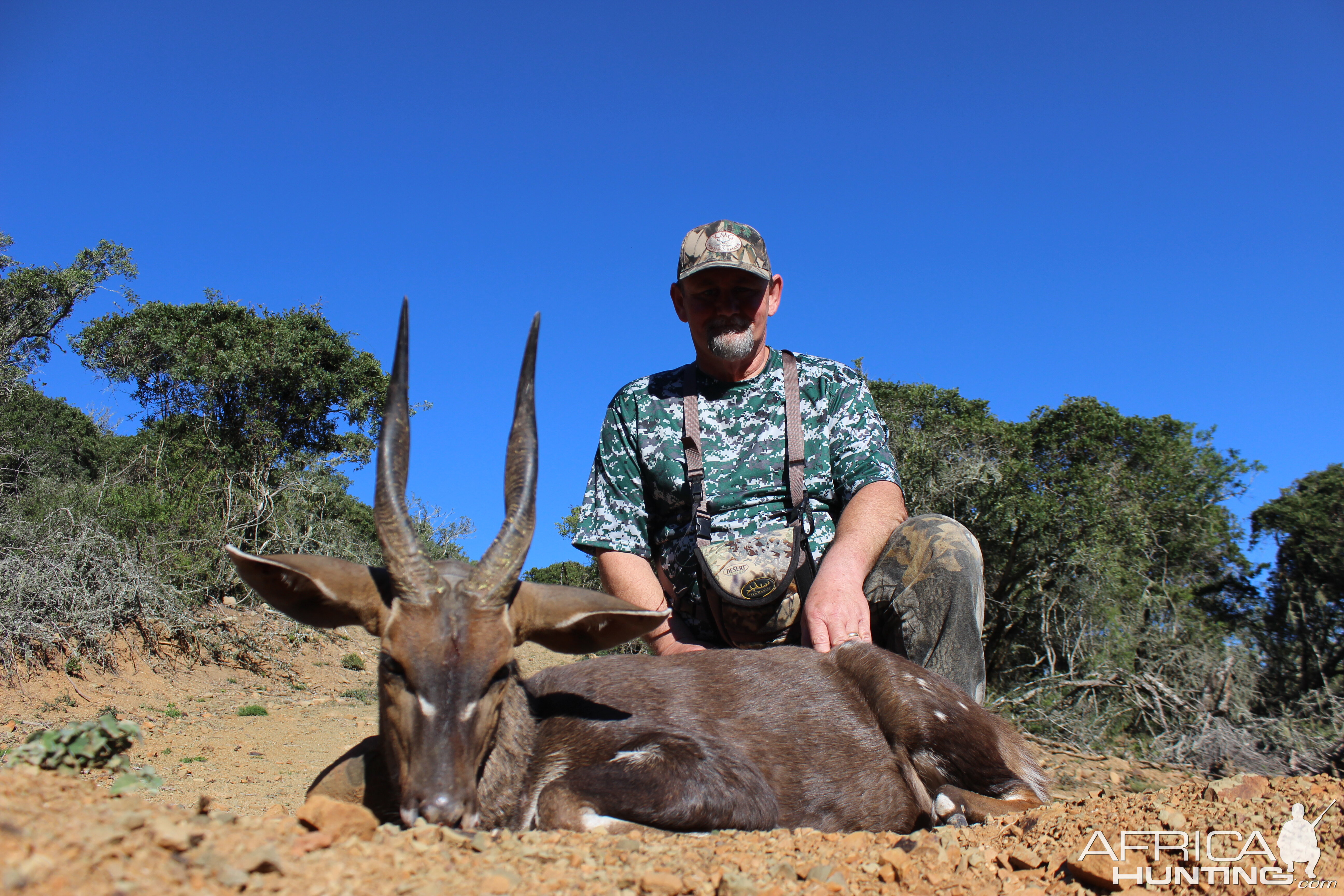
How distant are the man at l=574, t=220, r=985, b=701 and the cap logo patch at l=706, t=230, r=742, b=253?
0.01 meters

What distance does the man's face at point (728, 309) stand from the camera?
656 centimetres

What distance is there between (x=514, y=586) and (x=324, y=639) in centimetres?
961

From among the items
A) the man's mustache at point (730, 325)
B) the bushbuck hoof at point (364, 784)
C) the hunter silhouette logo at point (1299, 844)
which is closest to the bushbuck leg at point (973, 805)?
the hunter silhouette logo at point (1299, 844)

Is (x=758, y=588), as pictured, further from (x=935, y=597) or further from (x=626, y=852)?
(x=626, y=852)

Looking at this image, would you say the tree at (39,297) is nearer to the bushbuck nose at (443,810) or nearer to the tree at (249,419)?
the tree at (249,419)

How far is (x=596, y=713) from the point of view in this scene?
173 inches

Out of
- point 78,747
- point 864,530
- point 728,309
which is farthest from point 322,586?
point 728,309

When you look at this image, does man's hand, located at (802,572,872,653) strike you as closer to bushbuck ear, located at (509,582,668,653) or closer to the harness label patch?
the harness label patch

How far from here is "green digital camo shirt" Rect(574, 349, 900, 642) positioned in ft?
20.6

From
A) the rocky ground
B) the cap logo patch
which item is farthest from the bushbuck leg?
the cap logo patch

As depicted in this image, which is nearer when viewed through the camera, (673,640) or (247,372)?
(673,640)

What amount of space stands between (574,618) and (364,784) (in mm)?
1131

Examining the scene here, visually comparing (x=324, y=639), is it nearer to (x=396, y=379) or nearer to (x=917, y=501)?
(x=917, y=501)

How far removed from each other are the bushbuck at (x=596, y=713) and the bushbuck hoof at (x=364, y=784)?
0.15 feet
